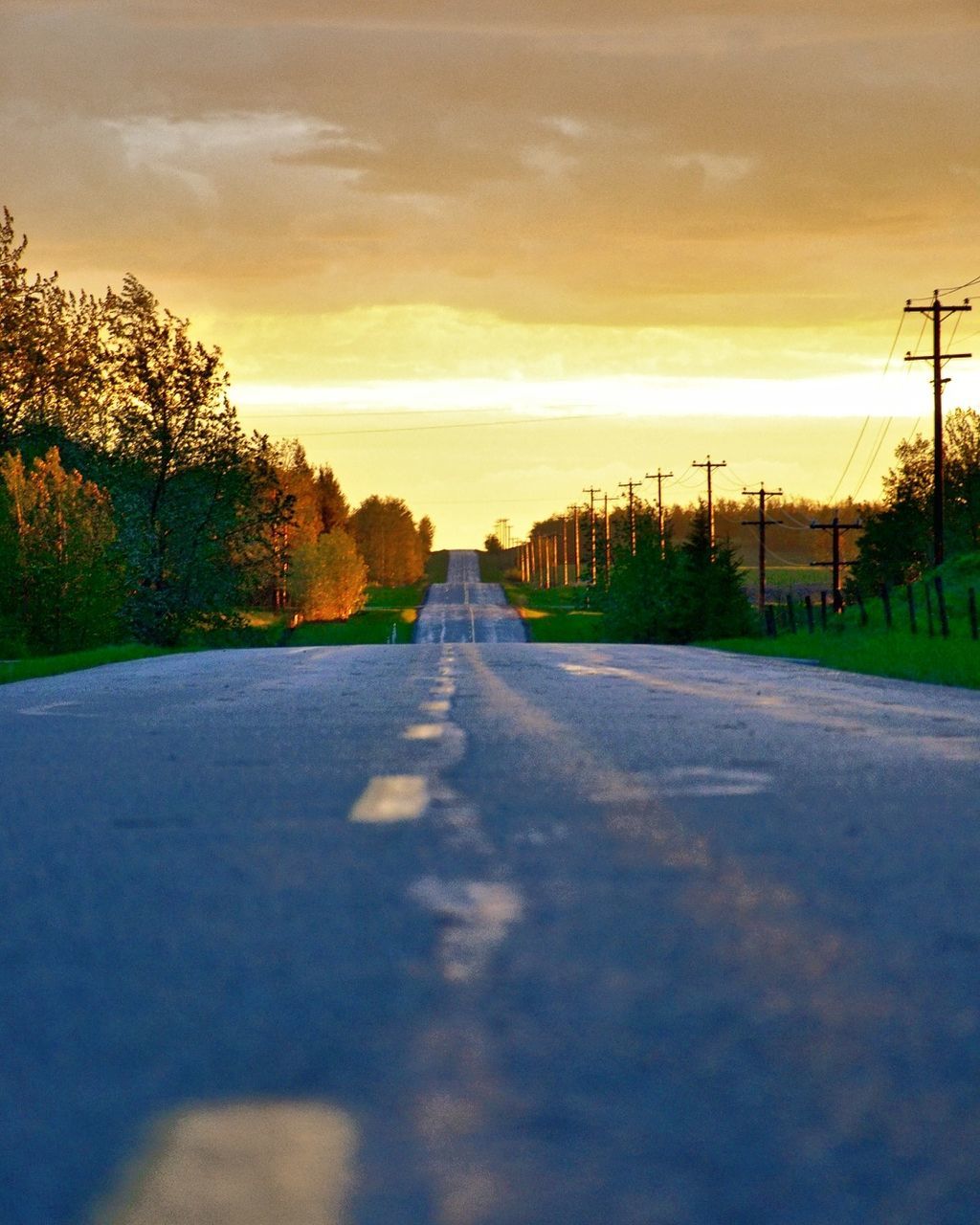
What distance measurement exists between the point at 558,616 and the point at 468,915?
129648mm

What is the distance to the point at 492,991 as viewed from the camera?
545 cm

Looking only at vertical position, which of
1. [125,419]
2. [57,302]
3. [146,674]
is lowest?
[146,674]

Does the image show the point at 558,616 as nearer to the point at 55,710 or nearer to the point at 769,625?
the point at 769,625

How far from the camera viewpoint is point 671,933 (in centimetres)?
636

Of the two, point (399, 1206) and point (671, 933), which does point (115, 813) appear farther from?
point (399, 1206)

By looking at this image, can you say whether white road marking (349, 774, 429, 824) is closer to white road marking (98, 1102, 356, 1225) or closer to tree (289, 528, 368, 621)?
white road marking (98, 1102, 356, 1225)

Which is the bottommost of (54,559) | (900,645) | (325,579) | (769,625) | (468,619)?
(468,619)

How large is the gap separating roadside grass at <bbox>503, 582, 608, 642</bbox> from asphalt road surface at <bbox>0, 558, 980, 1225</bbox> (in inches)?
3191

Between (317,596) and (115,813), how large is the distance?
139 m

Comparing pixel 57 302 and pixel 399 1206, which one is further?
pixel 57 302

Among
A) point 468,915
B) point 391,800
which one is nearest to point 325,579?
point 391,800

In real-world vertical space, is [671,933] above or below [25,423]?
below

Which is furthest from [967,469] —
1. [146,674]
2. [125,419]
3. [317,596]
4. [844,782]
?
[844,782]

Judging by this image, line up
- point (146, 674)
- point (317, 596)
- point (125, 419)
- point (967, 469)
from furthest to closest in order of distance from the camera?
1. point (317, 596)
2. point (967, 469)
3. point (125, 419)
4. point (146, 674)
